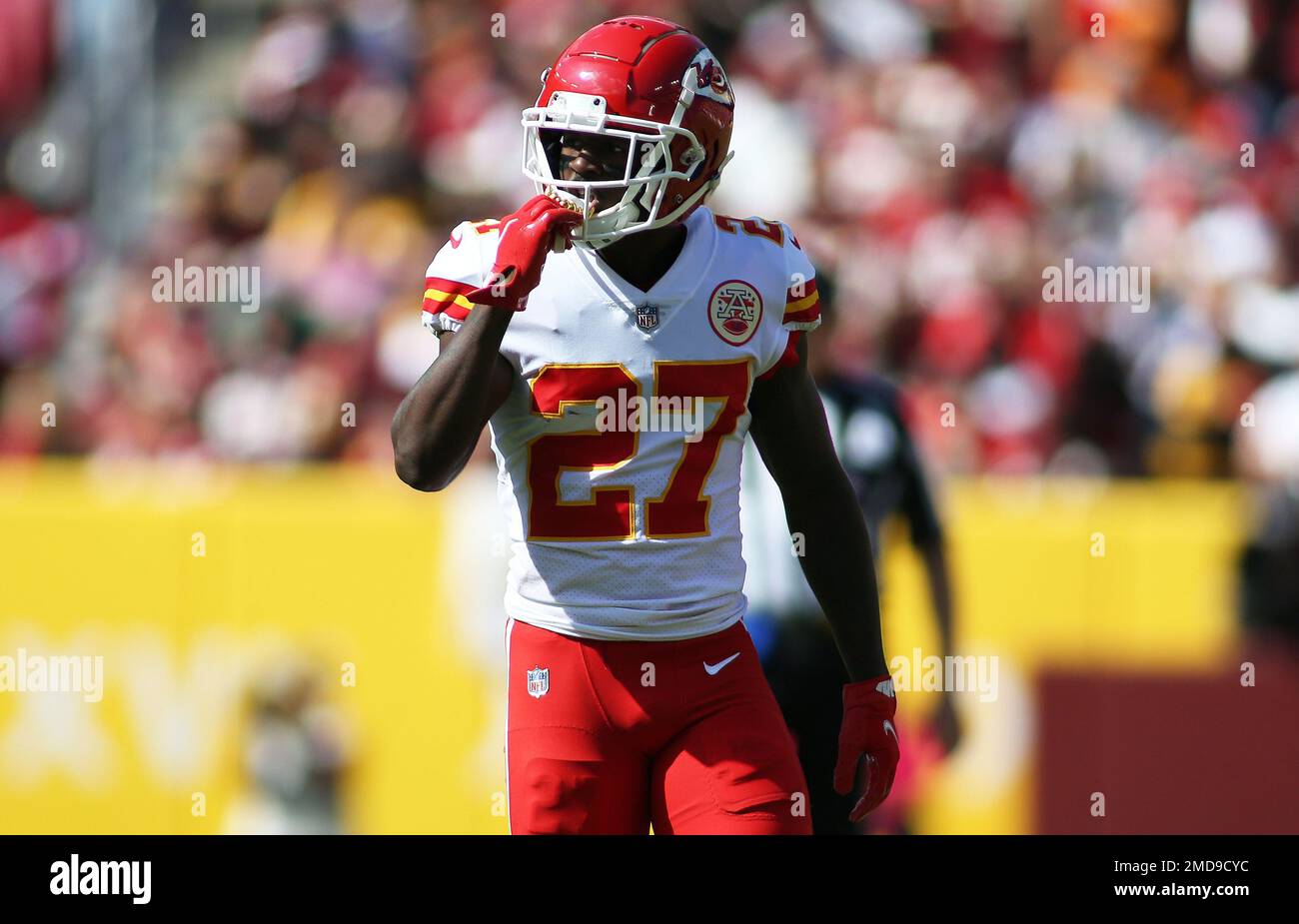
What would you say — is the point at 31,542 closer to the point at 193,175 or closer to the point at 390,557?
the point at 390,557

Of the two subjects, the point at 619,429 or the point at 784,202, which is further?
the point at 784,202

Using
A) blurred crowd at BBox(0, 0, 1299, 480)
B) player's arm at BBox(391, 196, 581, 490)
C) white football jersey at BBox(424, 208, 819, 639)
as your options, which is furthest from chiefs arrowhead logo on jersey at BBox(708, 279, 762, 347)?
blurred crowd at BBox(0, 0, 1299, 480)

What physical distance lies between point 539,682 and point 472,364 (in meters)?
0.63

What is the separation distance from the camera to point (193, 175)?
9.33 m

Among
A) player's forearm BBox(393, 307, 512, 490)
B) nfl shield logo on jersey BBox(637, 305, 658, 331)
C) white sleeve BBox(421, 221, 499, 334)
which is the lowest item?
player's forearm BBox(393, 307, 512, 490)

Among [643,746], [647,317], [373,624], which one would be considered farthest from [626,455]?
[373,624]

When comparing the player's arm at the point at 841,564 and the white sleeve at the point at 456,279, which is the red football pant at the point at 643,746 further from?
the white sleeve at the point at 456,279

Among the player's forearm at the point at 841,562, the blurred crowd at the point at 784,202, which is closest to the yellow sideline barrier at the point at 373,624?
the blurred crowd at the point at 784,202

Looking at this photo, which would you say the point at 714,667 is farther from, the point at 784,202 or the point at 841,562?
the point at 784,202

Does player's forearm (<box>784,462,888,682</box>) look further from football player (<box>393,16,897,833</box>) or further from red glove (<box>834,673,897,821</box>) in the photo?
football player (<box>393,16,897,833</box>)

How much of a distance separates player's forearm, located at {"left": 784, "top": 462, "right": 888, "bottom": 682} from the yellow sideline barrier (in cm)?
253

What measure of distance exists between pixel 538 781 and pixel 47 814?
3.87 m

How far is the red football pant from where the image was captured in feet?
10.4

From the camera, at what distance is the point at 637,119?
10.5 ft
